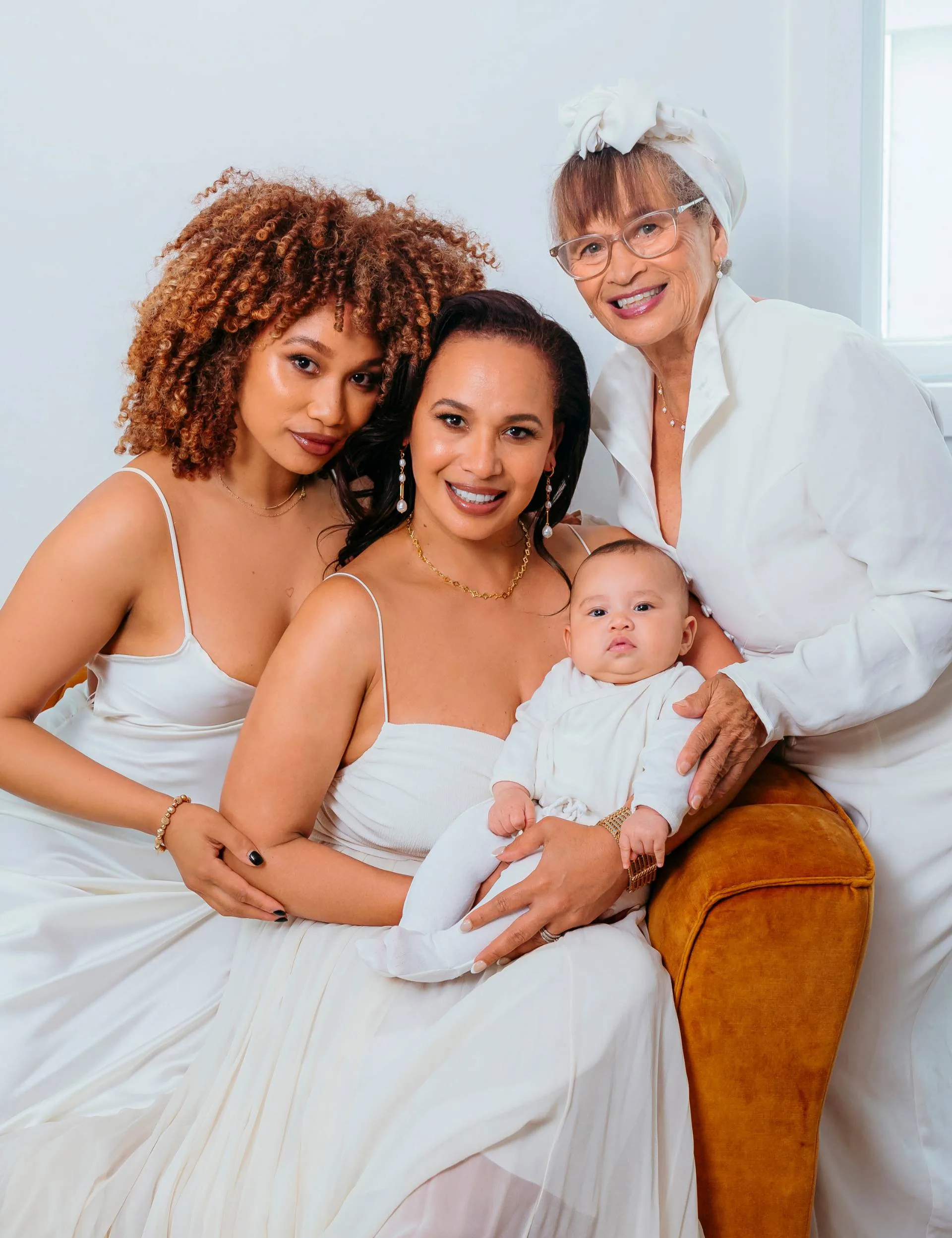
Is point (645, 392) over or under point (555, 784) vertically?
over

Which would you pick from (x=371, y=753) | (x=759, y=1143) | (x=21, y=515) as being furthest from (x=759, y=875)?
(x=21, y=515)

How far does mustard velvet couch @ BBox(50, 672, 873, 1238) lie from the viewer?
4.85 ft

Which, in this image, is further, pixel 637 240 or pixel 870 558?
pixel 637 240

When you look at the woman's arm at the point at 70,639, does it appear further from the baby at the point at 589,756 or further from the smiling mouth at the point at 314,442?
the baby at the point at 589,756

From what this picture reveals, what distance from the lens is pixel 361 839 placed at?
1841 mm

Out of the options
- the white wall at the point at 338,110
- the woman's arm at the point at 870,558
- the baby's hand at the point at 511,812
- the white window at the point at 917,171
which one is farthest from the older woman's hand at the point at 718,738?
the white window at the point at 917,171

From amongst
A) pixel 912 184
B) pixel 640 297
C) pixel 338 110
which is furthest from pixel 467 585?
pixel 912 184

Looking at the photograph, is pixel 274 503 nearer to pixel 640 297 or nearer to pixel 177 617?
pixel 177 617

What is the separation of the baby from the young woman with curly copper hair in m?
0.29

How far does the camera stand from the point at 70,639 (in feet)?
6.03

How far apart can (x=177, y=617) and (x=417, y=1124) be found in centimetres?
99

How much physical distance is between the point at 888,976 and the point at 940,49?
2550 millimetres

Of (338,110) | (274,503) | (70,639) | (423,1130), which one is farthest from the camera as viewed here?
(338,110)

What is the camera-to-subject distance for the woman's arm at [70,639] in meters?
1.82
